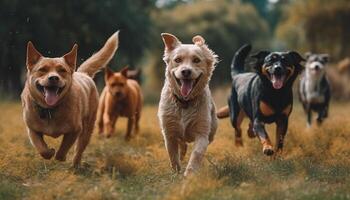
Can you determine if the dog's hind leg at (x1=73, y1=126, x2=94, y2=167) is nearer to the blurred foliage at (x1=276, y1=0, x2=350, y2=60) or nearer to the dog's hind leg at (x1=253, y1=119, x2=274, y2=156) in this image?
the dog's hind leg at (x1=253, y1=119, x2=274, y2=156)

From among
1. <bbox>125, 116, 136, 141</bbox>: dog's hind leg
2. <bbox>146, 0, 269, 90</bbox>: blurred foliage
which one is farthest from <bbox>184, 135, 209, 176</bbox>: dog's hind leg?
<bbox>146, 0, 269, 90</bbox>: blurred foliage

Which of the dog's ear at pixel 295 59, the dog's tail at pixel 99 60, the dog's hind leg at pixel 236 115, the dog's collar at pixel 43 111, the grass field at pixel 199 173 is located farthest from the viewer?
the dog's hind leg at pixel 236 115

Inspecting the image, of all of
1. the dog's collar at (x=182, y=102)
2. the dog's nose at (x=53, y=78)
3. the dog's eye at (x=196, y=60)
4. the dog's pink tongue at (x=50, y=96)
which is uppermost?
the dog's eye at (x=196, y=60)

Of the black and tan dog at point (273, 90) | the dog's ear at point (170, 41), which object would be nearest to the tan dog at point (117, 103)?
the black and tan dog at point (273, 90)

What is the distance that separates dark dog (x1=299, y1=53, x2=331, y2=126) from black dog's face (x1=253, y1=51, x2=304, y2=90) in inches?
222

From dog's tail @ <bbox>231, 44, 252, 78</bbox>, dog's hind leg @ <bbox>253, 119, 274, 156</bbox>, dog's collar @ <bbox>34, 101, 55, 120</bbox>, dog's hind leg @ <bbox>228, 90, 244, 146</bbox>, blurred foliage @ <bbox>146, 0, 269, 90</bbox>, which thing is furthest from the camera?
blurred foliage @ <bbox>146, 0, 269, 90</bbox>

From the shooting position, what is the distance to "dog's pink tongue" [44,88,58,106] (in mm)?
7801

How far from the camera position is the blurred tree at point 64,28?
2414 centimetres

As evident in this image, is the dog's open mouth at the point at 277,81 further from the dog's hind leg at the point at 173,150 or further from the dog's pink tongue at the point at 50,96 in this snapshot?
the dog's pink tongue at the point at 50,96

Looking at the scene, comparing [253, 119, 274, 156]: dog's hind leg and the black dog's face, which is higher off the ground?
the black dog's face

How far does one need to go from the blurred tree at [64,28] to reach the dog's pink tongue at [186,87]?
16263 millimetres

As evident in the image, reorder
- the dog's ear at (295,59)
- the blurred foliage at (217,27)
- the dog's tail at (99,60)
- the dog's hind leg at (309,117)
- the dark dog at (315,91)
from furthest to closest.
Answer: the blurred foliage at (217,27), the dark dog at (315,91), the dog's hind leg at (309,117), the dog's tail at (99,60), the dog's ear at (295,59)

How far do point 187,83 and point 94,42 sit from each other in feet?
64.5

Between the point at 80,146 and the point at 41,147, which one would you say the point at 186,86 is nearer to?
the point at 41,147
